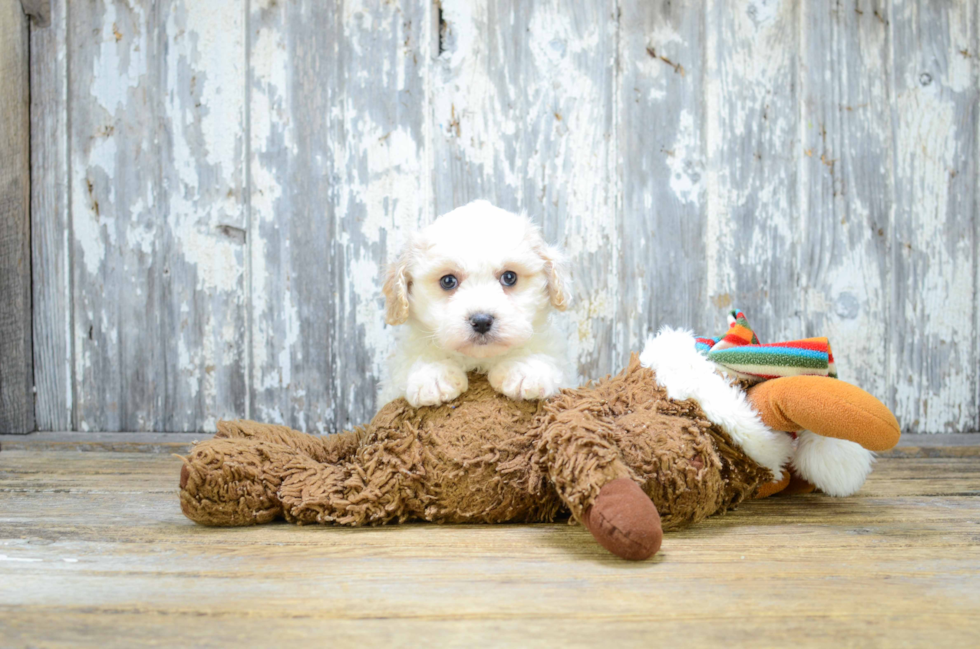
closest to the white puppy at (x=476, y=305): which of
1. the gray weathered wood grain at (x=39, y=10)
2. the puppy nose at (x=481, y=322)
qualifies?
the puppy nose at (x=481, y=322)

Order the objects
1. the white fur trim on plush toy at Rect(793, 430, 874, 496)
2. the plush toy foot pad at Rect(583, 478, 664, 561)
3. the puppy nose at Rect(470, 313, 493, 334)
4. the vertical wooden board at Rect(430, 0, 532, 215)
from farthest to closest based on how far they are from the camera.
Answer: the vertical wooden board at Rect(430, 0, 532, 215)
the white fur trim on plush toy at Rect(793, 430, 874, 496)
the puppy nose at Rect(470, 313, 493, 334)
the plush toy foot pad at Rect(583, 478, 664, 561)

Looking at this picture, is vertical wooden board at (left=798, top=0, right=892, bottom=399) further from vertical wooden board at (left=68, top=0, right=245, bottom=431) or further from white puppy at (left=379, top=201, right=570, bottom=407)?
vertical wooden board at (left=68, top=0, right=245, bottom=431)

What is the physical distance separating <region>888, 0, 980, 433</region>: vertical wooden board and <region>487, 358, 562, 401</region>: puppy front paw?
1187mm

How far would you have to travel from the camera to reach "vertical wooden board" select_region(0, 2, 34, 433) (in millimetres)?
1768

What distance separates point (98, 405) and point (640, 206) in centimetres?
161

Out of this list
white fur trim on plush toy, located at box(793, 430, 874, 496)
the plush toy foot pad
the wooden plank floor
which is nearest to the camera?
the wooden plank floor

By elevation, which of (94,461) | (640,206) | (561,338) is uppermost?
(640,206)

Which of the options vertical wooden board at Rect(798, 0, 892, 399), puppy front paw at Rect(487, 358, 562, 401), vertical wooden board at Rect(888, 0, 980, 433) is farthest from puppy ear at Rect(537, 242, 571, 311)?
vertical wooden board at Rect(888, 0, 980, 433)

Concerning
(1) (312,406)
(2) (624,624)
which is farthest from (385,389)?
(2) (624,624)

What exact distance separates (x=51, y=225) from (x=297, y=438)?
113 cm

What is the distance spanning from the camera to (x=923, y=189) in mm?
1779

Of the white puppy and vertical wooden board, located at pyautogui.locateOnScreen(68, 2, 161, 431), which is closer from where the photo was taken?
the white puppy

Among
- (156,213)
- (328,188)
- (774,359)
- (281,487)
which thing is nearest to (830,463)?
(774,359)

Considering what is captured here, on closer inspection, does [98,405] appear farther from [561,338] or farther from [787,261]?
[787,261]
